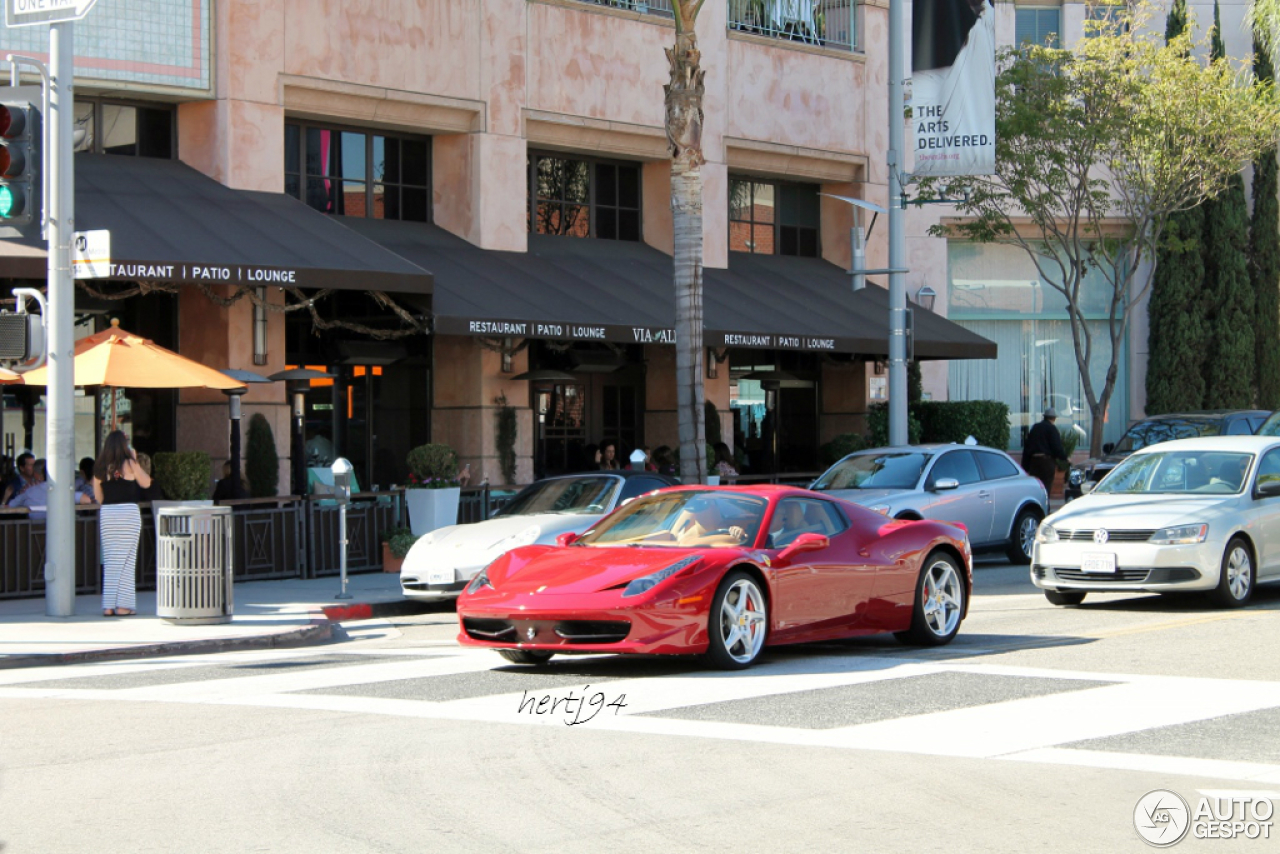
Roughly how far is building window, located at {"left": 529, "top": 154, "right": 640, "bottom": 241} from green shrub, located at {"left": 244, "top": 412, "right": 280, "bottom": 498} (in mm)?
6654

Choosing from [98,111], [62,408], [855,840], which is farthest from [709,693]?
[98,111]

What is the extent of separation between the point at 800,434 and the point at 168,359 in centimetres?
1610

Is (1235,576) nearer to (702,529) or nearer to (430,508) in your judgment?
(702,529)

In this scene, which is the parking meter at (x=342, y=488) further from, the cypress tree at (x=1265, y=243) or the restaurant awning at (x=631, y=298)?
the cypress tree at (x=1265, y=243)

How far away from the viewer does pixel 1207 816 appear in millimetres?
6465

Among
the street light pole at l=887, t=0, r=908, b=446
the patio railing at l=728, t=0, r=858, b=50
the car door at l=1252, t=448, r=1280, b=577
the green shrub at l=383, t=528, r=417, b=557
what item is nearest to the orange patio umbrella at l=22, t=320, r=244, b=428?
the green shrub at l=383, t=528, r=417, b=557

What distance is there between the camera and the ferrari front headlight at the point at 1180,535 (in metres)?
14.1

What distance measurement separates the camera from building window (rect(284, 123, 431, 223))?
23.1 metres

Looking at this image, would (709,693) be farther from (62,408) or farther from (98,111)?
(98,111)

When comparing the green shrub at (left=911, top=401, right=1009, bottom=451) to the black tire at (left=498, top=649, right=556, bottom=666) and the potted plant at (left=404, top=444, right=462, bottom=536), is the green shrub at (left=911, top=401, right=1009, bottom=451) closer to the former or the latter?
the potted plant at (left=404, top=444, right=462, bottom=536)

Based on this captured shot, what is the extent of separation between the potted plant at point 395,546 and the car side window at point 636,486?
140 inches

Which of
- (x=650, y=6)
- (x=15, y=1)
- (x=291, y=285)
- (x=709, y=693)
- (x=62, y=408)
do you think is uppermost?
(x=650, y=6)

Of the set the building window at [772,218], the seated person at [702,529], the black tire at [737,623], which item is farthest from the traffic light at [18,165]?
the building window at [772,218]

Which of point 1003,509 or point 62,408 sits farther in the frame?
point 1003,509
